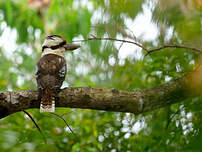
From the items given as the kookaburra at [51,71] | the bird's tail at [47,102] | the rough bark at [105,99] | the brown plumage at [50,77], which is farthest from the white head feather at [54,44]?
the rough bark at [105,99]

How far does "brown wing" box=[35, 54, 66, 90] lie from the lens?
307 cm

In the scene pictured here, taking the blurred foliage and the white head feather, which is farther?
the white head feather

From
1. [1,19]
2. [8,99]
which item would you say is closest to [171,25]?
[8,99]

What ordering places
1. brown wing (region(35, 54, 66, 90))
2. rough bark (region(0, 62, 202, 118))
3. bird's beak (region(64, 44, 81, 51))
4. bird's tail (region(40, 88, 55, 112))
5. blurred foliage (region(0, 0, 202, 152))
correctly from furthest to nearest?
bird's beak (region(64, 44, 81, 51)) → brown wing (region(35, 54, 66, 90)) → bird's tail (region(40, 88, 55, 112)) → rough bark (region(0, 62, 202, 118)) → blurred foliage (region(0, 0, 202, 152))

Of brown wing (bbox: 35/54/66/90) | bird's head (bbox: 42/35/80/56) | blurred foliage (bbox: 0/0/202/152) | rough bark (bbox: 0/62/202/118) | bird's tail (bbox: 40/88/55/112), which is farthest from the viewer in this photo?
bird's head (bbox: 42/35/80/56)

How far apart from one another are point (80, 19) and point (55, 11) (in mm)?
926

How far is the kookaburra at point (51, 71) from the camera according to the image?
8.93 ft

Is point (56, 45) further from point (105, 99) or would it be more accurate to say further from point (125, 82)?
point (105, 99)

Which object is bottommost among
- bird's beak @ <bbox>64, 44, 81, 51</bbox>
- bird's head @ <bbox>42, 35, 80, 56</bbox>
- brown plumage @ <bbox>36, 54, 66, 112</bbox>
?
brown plumage @ <bbox>36, 54, 66, 112</bbox>

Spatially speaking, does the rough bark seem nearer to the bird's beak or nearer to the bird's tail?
the bird's tail

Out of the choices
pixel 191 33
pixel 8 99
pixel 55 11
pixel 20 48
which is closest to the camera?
pixel 191 33

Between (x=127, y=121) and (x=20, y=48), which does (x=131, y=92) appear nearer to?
(x=127, y=121)

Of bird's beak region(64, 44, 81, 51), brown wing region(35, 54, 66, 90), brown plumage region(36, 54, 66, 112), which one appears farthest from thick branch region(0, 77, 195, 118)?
bird's beak region(64, 44, 81, 51)

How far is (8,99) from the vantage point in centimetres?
245
